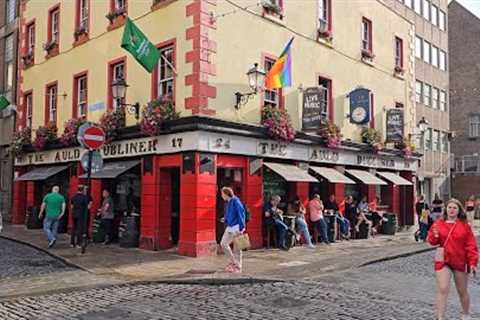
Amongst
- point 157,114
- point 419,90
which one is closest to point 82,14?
point 157,114

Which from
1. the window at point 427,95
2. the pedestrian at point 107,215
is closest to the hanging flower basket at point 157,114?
the pedestrian at point 107,215

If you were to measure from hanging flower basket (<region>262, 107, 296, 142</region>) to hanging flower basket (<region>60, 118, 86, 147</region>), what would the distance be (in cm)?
666

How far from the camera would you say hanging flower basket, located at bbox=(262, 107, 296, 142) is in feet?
49.1

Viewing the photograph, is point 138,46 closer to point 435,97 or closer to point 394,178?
point 394,178

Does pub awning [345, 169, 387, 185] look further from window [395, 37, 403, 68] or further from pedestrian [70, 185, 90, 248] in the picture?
pedestrian [70, 185, 90, 248]

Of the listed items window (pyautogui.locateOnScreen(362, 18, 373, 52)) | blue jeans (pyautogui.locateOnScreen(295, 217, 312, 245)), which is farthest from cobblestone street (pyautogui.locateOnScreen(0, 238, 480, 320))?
window (pyautogui.locateOnScreen(362, 18, 373, 52))

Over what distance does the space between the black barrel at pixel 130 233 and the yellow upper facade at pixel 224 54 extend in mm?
3087

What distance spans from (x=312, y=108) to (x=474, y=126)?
1071 inches

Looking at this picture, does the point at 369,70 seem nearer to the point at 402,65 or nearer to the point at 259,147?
the point at 402,65

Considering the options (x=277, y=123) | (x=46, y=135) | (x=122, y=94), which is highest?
(x=122, y=94)

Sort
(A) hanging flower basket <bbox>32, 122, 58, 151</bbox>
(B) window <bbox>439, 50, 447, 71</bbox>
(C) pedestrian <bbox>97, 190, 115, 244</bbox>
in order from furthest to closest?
(B) window <bbox>439, 50, 447, 71</bbox>
(A) hanging flower basket <bbox>32, 122, 58, 151</bbox>
(C) pedestrian <bbox>97, 190, 115, 244</bbox>

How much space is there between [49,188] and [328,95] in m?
11.6

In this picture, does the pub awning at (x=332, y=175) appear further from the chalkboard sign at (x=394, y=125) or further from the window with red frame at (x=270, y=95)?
the chalkboard sign at (x=394, y=125)

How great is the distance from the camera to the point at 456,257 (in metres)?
6.61
